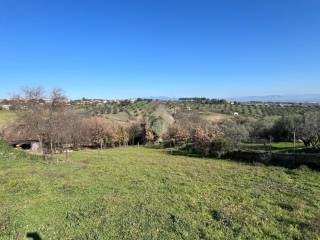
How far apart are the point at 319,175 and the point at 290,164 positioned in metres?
3.58

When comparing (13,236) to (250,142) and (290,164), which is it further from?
(250,142)

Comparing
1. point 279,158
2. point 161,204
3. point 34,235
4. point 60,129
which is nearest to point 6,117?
point 60,129

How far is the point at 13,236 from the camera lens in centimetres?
862

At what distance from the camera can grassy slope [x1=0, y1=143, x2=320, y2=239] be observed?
9086mm

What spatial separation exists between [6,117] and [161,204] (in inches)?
2337

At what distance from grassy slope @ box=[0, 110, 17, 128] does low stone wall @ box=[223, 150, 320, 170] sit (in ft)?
147

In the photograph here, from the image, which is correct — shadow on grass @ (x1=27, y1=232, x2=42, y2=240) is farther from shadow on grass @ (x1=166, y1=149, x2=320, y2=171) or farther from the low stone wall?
the low stone wall

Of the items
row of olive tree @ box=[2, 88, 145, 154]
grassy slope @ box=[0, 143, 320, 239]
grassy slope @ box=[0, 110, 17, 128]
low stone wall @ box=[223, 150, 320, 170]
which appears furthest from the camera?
grassy slope @ box=[0, 110, 17, 128]

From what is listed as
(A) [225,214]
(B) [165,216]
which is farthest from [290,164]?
(B) [165,216]

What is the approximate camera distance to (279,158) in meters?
21.7

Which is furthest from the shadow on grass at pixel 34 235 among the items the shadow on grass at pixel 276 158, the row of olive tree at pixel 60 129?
the row of olive tree at pixel 60 129

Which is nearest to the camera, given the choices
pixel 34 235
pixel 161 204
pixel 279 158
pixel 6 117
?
pixel 34 235

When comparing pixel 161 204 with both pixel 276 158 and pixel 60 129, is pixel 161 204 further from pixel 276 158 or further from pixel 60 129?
pixel 60 129

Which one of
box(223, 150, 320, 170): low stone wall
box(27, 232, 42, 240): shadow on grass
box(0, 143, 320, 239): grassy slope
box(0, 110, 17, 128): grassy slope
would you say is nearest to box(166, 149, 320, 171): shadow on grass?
box(223, 150, 320, 170): low stone wall
